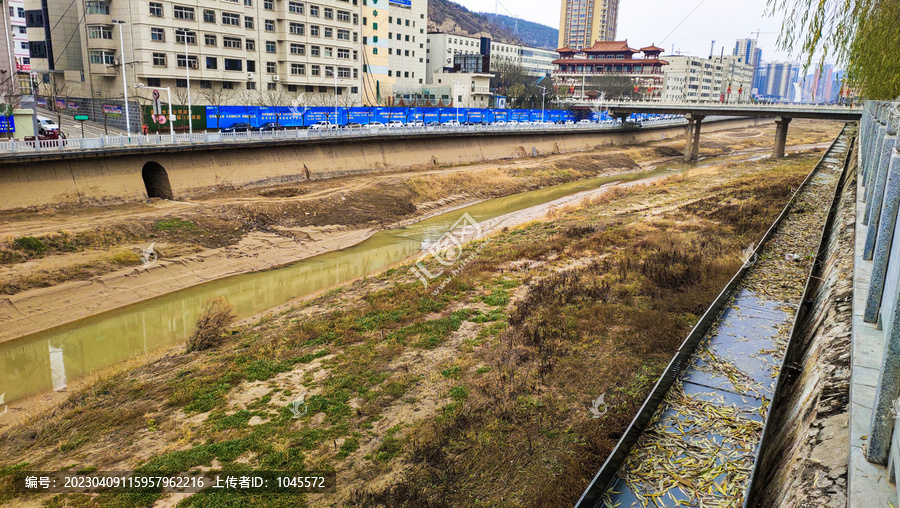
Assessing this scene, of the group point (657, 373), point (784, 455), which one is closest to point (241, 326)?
point (657, 373)

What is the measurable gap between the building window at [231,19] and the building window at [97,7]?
428 inches

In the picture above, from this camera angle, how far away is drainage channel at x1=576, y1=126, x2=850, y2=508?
8078 millimetres

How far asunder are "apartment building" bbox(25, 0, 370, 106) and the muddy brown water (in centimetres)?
2596

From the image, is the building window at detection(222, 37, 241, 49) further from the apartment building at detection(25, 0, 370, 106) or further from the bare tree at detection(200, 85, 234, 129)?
the bare tree at detection(200, 85, 234, 129)

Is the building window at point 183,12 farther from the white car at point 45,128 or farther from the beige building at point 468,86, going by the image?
the beige building at point 468,86

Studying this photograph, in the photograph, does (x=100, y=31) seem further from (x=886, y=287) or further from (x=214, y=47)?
(x=886, y=287)

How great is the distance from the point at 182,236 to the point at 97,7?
3845 centimetres

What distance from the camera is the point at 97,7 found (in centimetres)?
5691

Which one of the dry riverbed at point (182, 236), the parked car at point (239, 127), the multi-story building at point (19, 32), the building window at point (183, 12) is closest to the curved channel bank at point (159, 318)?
the dry riverbed at point (182, 236)

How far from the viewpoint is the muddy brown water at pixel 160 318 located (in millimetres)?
20531

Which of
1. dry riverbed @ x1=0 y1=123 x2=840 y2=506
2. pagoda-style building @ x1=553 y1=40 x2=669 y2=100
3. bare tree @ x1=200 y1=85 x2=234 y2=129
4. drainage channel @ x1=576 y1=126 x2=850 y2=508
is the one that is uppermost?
pagoda-style building @ x1=553 y1=40 x2=669 y2=100

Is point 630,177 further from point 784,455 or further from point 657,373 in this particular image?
point 784,455

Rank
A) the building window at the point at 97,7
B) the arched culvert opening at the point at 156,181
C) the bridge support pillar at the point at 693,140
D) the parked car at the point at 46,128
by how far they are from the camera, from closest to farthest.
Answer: the arched culvert opening at the point at 156,181 < the parked car at the point at 46,128 < the building window at the point at 97,7 < the bridge support pillar at the point at 693,140

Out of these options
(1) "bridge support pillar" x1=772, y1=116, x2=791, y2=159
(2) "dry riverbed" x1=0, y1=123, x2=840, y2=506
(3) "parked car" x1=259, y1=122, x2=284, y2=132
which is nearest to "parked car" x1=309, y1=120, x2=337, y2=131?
(3) "parked car" x1=259, y1=122, x2=284, y2=132
